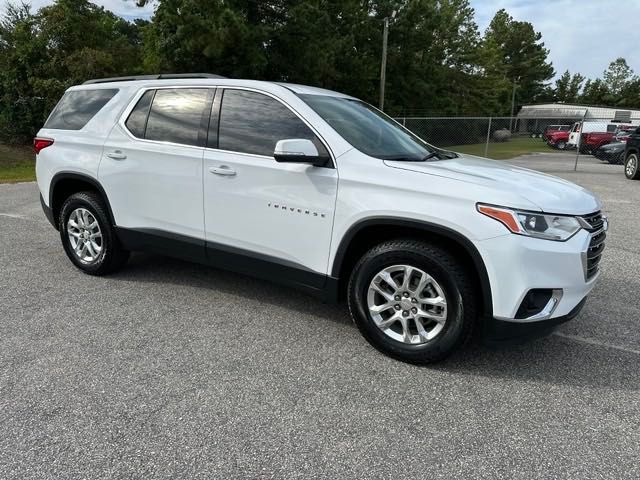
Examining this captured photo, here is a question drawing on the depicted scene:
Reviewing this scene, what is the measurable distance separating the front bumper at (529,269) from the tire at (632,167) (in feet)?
42.9

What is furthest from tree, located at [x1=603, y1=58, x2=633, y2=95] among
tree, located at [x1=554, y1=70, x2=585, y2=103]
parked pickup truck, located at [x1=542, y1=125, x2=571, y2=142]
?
parked pickup truck, located at [x1=542, y1=125, x2=571, y2=142]

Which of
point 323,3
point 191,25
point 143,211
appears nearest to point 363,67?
point 323,3

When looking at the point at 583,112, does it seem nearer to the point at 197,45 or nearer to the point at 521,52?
the point at 521,52

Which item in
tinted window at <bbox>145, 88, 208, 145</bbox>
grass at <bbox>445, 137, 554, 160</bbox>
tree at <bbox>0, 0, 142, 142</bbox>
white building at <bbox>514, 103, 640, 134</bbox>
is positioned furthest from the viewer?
white building at <bbox>514, 103, 640, 134</bbox>

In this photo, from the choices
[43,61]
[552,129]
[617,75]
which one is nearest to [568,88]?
[617,75]

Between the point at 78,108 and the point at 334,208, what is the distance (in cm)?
304

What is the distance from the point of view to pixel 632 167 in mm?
13961

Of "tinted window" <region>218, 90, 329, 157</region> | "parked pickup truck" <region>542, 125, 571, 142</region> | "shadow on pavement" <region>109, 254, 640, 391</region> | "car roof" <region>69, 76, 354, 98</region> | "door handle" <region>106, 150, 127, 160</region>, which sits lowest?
"shadow on pavement" <region>109, 254, 640, 391</region>

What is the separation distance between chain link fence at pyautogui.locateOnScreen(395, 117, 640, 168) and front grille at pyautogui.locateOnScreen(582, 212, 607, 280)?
10.6 m

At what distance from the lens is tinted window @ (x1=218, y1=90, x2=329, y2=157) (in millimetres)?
3603

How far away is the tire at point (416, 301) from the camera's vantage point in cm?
304

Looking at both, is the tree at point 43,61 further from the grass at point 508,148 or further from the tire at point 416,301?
the tire at point 416,301

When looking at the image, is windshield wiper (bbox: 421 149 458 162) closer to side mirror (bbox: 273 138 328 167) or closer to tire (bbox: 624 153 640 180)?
side mirror (bbox: 273 138 328 167)

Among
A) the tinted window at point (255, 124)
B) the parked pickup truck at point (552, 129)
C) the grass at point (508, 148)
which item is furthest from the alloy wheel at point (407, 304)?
the parked pickup truck at point (552, 129)
